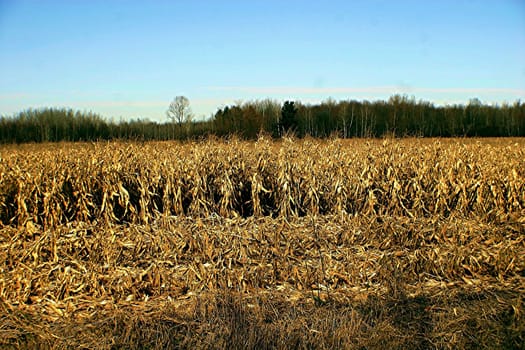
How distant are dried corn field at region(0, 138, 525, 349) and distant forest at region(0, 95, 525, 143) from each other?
32.5 feet

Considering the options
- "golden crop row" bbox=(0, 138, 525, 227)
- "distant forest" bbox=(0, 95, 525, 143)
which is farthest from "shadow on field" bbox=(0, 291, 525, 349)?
"distant forest" bbox=(0, 95, 525, 143)

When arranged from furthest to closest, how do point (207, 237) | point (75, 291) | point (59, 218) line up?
point (59, 218) → point (207, 237) → point (75, 291)

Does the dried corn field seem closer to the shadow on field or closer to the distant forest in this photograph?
the shadow on field

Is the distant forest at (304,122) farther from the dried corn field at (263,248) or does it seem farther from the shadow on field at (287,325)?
the shadow on field at (287,325)

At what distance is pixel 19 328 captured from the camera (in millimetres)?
3994

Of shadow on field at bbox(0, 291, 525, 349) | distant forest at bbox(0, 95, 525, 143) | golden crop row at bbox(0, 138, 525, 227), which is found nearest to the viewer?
shadow on field at bbox(0, 291, 525, 349)

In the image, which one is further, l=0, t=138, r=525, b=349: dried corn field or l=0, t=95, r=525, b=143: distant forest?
l=0, t=95, r=525, b=143: distant forest

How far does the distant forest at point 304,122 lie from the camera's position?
2150cm

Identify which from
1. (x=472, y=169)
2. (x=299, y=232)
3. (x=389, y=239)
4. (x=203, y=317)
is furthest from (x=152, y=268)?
(x=472, y=169)

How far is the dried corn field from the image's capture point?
3852mm

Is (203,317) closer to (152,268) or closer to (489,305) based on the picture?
(152,268)

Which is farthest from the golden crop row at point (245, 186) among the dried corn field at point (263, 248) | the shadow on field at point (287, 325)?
the shadow on field at point (287, 325)

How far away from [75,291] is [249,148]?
16.7ft

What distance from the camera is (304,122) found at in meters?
32.9
